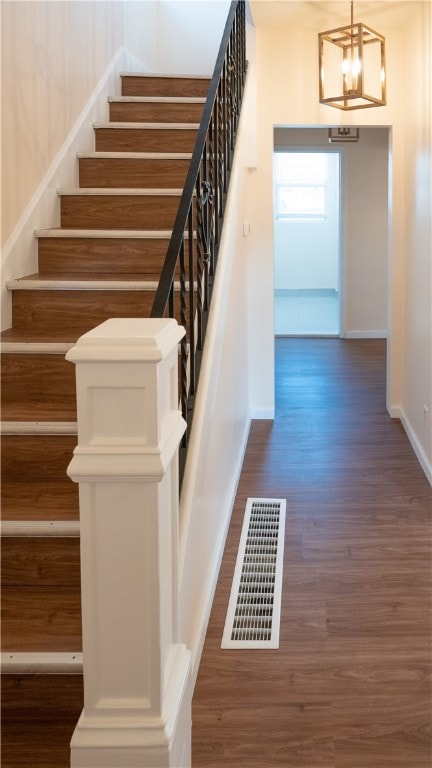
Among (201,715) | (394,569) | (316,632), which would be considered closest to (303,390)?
(394,569)

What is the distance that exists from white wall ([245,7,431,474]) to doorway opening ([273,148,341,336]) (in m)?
8.21

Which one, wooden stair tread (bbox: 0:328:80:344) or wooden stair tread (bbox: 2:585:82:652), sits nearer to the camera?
wooden stair tread (bbox: 2:585:82:652)

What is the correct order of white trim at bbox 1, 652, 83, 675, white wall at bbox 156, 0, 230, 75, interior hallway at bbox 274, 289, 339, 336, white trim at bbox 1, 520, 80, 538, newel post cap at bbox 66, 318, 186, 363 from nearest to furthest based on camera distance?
newel post cap at bbox 66, 318, 186, 363
white trim at bbox 1, 652, 83, 675
white trim at bbox 1, 520, 80, 538
white wall at bbox 156, 0, 230, 75
interior hallway at bbox 274, 289, 339, 336

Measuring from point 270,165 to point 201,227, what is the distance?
134 inches

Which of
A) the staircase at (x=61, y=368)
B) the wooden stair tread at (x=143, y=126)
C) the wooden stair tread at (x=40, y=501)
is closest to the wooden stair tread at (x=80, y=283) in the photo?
the staircase at (x=61, y=368)

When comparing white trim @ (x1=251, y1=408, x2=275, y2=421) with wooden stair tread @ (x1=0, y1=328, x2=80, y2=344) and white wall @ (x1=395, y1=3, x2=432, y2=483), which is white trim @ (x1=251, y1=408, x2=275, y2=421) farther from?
wooden stair tread @ (x1=0, y1=328, x2=80, y2=344)

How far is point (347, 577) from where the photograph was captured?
12.8 ft

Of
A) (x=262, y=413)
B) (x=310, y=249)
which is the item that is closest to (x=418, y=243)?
(x=262, y=413)

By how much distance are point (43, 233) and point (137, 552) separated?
2.75 metres

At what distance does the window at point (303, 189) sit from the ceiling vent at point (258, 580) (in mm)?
10914

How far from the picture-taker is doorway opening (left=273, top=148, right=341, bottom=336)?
49.4ft

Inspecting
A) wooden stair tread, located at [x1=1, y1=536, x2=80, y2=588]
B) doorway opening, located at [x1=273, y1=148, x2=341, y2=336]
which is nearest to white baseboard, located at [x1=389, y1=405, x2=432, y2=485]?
wooden stair tread, located at [x1=1, y1=536, x2=80, y2=588]

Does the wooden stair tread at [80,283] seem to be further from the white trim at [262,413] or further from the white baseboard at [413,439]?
the white trim at [262,413]

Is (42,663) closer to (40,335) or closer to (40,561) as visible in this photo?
(40,561)
